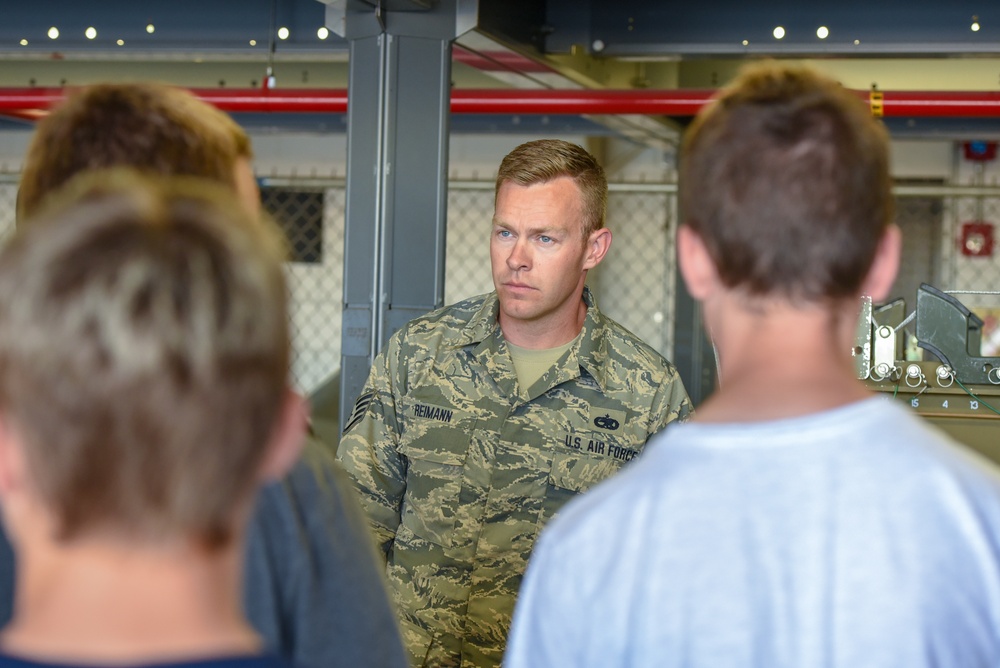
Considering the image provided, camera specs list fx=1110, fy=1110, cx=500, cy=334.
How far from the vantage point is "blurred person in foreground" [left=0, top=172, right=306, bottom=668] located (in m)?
0.70

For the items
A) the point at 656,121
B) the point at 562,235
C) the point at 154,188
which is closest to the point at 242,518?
the point at 154,188

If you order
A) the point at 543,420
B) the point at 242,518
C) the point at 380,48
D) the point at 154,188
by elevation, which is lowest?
the point at 543,420

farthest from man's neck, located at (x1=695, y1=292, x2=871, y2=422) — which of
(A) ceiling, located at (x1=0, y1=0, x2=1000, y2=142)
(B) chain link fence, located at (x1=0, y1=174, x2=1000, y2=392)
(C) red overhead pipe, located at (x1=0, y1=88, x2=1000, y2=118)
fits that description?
(B) chain link fence, located at (x1=0, y1=174, x2=1000, y2=392)

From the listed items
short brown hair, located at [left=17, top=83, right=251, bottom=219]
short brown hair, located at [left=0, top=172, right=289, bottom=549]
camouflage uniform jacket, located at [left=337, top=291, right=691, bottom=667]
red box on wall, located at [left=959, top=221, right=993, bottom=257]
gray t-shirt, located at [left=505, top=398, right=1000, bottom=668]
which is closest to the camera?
short brown hair, located at [left=0, top=172, right=289, bottom=549]

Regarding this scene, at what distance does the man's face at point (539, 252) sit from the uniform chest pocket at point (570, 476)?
0.97 ft

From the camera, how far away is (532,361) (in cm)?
237

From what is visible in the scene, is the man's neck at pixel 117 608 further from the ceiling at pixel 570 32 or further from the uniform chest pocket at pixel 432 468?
the ceiling at pixel 570 32

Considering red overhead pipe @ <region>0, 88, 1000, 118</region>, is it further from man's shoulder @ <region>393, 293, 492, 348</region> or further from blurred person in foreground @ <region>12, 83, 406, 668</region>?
blurred person in foreground @ <region>12, 83, 406, 668</region>

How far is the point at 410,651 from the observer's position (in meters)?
2.20

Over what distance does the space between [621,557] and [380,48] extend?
2496 mm

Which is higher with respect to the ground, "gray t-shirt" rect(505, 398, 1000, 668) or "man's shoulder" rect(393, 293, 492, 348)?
"man's shoulder" rect(393, 293, 492, 348)

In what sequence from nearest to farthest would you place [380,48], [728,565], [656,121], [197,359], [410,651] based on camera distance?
[197,359] → [728,565] → [410,651] → [380,48] → [656,121]

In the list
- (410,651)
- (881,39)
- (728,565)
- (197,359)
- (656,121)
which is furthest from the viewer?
(656,121)

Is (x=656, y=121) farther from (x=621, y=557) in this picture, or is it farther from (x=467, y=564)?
(x=621, y=557)
